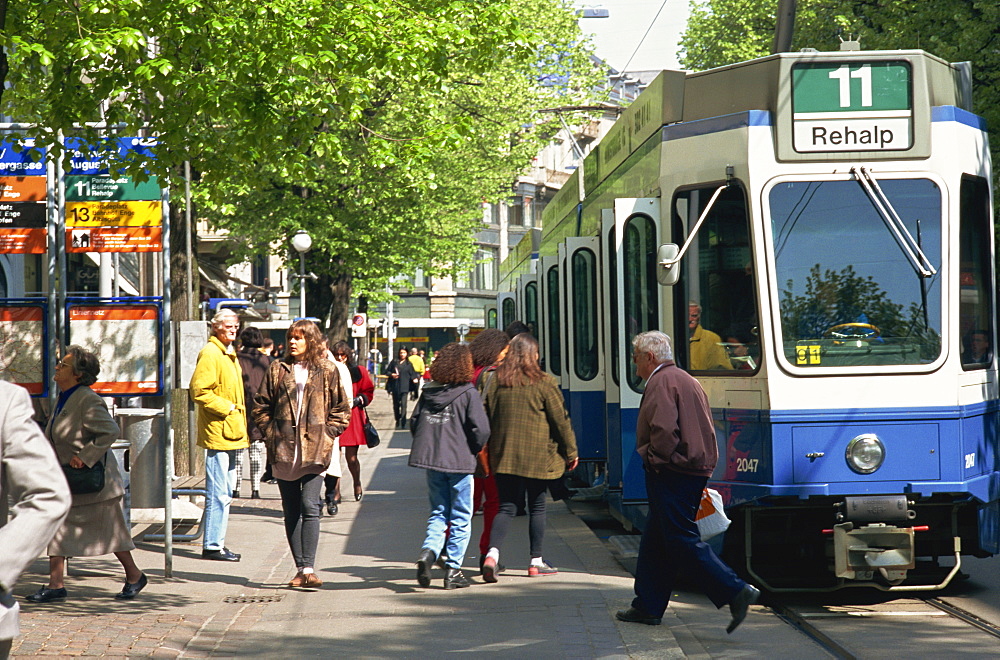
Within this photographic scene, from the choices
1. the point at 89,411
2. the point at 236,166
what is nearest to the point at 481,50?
the point at 236,166

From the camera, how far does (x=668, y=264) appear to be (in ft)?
25.2

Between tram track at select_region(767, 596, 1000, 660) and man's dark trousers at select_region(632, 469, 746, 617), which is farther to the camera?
man's dark trousers at select_region(632, 469, 746, 617)

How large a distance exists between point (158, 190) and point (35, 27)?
1679mm

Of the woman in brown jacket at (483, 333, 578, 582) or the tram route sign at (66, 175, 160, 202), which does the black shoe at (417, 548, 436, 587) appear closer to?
the woman in brown jacket at (483, 333, 578, 582)

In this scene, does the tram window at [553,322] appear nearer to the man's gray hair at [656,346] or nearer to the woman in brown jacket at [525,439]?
the woman in brown jacket at [525,439]

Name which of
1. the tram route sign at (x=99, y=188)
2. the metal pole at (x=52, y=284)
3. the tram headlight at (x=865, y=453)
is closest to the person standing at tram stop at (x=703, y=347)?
the tram headlight at (x=865, y=453)

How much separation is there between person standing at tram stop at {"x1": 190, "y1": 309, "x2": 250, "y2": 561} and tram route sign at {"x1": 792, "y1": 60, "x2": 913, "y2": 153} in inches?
180

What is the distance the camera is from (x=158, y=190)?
31.1ft

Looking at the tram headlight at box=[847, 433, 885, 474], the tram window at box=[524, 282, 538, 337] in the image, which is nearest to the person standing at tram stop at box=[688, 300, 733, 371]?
the tram headlight at box=[847, 433, 885, 474]

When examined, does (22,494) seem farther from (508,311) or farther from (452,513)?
(508,311)

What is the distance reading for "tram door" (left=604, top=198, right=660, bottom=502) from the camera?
28.2 ft

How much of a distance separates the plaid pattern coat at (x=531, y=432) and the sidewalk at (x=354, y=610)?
72 cm

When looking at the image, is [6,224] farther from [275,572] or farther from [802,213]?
[802,213]

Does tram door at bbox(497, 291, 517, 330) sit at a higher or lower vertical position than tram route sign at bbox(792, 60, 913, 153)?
lower
